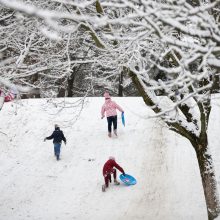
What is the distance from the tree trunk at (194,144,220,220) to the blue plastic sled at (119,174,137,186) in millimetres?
3491

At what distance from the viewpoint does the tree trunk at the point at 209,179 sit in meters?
7.98

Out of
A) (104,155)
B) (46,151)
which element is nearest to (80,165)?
(104,155)

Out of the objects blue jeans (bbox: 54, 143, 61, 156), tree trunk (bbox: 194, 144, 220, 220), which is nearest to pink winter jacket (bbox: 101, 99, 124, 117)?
blue jeans (bbox: 54, 143, 61, 156)

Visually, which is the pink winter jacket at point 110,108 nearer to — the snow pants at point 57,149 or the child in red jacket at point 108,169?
the snow pants at point 57,149

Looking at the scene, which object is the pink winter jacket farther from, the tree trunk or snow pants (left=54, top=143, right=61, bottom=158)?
→ the tree trunk

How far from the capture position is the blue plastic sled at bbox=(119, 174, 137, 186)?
11211 millimetres

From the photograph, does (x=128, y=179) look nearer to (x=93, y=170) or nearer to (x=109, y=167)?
(x=109, y=167)

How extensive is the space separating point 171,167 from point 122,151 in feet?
7.08

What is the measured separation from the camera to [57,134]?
1315 centimetres

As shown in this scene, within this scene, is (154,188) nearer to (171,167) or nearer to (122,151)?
(171,167)

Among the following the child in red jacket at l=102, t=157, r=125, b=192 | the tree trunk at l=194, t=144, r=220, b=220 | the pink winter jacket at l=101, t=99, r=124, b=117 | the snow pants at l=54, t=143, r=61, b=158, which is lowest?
the tree trunk at l=194, t=144, r=220, b=220

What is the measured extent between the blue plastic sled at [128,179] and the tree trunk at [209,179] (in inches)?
137

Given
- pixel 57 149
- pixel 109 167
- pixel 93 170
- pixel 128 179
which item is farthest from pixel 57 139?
pixel 128 179

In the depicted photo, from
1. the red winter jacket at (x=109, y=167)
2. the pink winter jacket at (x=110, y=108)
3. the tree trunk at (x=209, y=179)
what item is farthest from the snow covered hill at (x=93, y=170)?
the tree trunk at (x=209, y=179)
